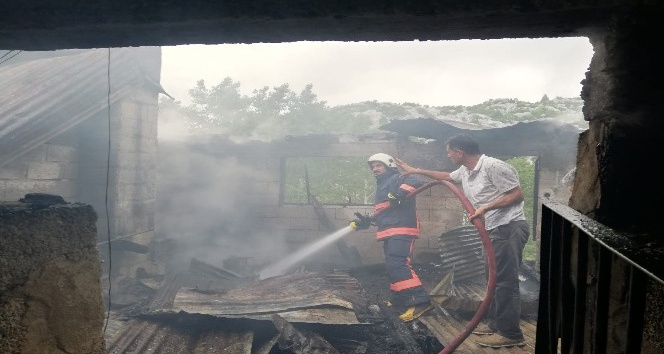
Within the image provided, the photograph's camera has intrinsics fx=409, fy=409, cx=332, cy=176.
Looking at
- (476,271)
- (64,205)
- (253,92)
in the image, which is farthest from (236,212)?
(253,92)

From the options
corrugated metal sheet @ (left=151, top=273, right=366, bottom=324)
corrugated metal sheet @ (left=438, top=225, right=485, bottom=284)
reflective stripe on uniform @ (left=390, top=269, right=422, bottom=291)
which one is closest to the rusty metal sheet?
corrugated metal sheet @ (left=151, top=273, right=366, bottom=324)

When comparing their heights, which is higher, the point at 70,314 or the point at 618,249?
the point at 618,249

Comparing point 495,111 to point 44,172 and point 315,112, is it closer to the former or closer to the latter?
point 315,112

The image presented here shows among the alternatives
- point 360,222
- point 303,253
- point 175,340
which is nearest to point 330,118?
point 303,253

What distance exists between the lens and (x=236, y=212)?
10.9 m

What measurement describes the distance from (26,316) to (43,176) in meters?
5.73

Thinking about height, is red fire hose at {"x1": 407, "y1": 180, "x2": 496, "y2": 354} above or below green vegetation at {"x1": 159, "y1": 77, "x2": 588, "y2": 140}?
below

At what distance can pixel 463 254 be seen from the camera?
7.79 m

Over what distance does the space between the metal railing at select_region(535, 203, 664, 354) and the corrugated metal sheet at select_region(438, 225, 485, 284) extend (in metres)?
6.31

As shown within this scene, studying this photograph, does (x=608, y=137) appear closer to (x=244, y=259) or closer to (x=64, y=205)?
(x=64, y=205)

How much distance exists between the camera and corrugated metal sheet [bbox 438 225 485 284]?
24.8 ft

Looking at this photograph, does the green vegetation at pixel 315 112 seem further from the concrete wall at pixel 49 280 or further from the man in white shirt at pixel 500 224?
the concrete wall at pixel 49 280

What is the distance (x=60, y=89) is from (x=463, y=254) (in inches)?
292

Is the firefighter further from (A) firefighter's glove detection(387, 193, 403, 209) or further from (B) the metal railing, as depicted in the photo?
(B) the metal railing
